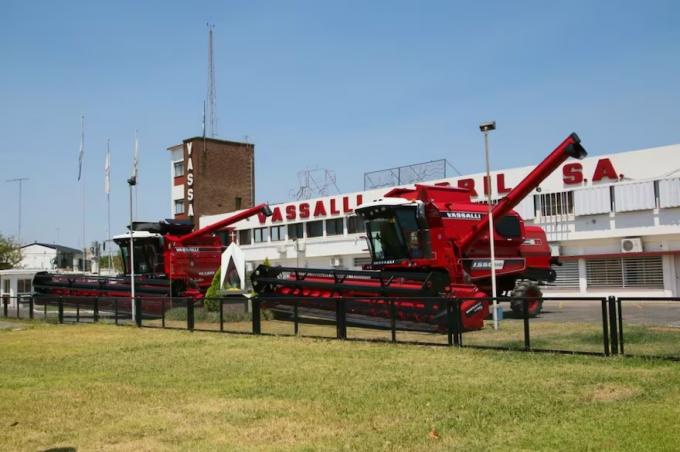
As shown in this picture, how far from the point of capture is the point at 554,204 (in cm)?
3462

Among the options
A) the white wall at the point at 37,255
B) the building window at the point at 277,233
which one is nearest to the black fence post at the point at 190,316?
the building window at the point at 277,233

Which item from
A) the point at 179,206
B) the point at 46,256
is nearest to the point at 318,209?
the point at 179,206

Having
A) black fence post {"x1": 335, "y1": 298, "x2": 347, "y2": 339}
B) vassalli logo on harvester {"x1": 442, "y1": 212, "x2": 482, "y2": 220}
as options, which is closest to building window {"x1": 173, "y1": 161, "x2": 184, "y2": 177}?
vassalli logo on harvester {"x1": 442, "y1": 212, "x2": 482, "y2": 220}

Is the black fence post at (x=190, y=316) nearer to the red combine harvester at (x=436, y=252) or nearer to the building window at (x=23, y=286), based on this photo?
the red combine harvester at (x=436, y=252)

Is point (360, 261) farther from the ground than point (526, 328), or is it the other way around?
point (360, 261)

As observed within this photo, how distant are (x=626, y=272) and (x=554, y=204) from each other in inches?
184

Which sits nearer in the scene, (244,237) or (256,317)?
(256,317)

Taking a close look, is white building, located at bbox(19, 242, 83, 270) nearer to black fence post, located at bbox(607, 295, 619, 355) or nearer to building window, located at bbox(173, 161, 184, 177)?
building window, located at bbox(173, 161, 184, 177)

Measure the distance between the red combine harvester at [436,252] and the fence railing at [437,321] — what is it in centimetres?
114

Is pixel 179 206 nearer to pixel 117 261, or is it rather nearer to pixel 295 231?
pixel 117 261

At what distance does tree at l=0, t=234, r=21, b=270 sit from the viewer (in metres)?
69.8

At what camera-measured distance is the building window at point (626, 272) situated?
31.8 meters

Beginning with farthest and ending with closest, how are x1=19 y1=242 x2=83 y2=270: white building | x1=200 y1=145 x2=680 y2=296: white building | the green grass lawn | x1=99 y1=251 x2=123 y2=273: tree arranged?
x1=19 y1=242 x2=83 y2=270: white building < x1=99 y1=251 x2=123 y2=273: tree < x1=200 y1=145 x2=680 y2=296: white building < the green grass lawn

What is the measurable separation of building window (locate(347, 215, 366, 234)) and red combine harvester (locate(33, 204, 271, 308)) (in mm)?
14747
